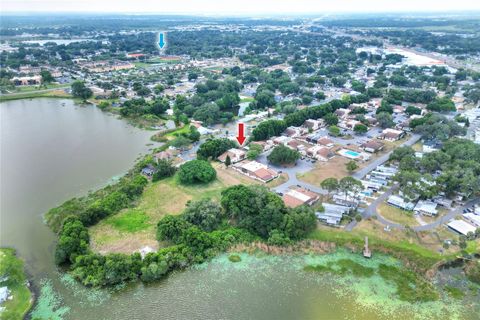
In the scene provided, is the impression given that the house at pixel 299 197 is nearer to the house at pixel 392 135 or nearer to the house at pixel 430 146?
the house at pixel 430 146

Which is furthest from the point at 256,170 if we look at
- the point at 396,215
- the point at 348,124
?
the point at 348,124

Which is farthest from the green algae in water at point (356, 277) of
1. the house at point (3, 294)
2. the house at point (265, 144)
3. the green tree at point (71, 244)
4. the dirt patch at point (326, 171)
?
the house at point (265, 144)

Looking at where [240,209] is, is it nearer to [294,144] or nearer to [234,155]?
[234,155]

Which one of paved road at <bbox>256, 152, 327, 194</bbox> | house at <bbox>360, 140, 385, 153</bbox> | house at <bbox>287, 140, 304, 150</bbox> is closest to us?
paved road at <bbox>256, 152, 327, 194</bbox>

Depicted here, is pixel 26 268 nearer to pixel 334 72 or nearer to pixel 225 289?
pixel 225 289

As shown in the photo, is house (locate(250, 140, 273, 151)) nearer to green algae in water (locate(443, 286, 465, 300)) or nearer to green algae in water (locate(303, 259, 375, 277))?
green algae in water (locate(303, 259, 375, 277))

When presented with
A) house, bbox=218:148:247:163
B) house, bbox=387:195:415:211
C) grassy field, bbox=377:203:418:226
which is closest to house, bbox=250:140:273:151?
house, bbox=218:148:247:163
